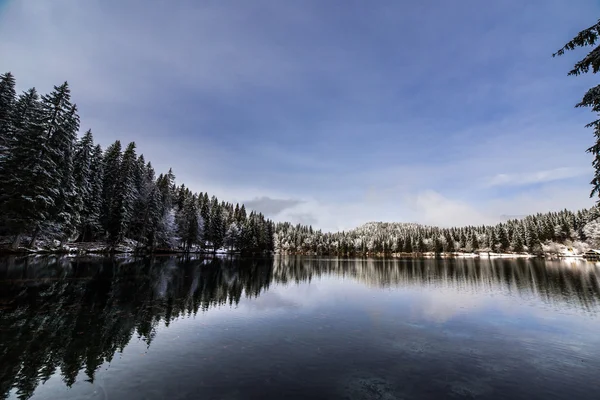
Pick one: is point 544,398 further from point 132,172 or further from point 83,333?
point 132,172

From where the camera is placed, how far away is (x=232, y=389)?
1019 cm

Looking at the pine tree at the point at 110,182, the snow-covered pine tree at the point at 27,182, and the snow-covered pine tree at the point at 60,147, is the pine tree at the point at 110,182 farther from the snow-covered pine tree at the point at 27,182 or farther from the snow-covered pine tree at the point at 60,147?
the snow-covered pine tree at the point at 27,182

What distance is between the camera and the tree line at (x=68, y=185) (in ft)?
128

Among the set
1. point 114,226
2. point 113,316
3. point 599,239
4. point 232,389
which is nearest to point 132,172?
point 114,226

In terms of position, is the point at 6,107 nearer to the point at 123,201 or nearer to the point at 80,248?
the point at 123,201

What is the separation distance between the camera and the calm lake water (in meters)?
10.5

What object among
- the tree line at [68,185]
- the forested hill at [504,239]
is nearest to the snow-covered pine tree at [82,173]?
the tree line at [68,185]

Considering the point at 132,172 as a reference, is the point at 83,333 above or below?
below

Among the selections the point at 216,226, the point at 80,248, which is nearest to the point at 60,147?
the point at 80,248

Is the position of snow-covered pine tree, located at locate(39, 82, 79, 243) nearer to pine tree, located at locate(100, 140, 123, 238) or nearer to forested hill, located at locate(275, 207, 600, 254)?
pine tree, located at locate(100, 140, 123, 238)

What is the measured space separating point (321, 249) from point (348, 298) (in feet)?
554

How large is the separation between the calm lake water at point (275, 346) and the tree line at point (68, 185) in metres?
15.8

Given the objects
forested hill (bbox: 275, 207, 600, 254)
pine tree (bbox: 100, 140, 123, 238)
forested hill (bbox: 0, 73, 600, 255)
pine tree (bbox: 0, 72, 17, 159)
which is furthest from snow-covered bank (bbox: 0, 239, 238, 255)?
forested hill (bbox: 275, 207, 600, 254)

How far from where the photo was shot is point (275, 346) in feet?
50.2
